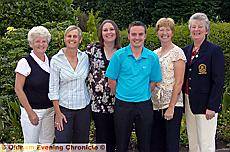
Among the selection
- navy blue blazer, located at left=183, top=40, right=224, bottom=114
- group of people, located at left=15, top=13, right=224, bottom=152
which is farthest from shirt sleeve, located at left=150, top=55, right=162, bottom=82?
navy blue blazer, located at left=183, top=40, right=224, bottom=114

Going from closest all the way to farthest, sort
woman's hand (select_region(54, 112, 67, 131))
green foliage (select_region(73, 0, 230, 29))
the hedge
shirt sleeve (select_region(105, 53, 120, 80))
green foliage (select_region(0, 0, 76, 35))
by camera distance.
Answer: shirt sleeve (select_region(105, 53, 120, 80))
woman's hand (select_region(54, 112, 67, 131))
the hedge
green foliage (select_region(0, 0, 76, 35))
green foliage (select_region(73, 0, 230, 29))

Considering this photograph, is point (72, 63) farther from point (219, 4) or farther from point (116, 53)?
point (219, 4)

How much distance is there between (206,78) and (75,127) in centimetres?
153

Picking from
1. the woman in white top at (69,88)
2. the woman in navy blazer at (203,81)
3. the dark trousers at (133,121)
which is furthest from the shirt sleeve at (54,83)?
the woman in navy blazer at (203,81)

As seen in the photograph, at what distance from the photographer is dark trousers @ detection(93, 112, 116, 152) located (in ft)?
17.9

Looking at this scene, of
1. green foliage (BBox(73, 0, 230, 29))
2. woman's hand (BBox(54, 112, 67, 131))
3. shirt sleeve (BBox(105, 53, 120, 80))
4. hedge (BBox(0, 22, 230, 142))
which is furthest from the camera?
green foliage (BBox(73, 0, 230, 29))

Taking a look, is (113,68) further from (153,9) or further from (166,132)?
(153,9)

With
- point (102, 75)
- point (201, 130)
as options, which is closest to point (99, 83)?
point (102, 75)

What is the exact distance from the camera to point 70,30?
5.31 m

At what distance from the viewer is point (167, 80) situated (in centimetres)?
536

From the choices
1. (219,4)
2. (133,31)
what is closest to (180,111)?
(133,31)

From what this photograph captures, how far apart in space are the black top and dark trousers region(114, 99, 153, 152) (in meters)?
0.79

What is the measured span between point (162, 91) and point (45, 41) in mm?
1388

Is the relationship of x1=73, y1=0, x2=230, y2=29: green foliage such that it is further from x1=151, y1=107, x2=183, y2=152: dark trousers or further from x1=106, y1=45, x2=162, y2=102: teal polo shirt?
x1=106, y1=45, x2=162, y2=102: teal polo shirt
